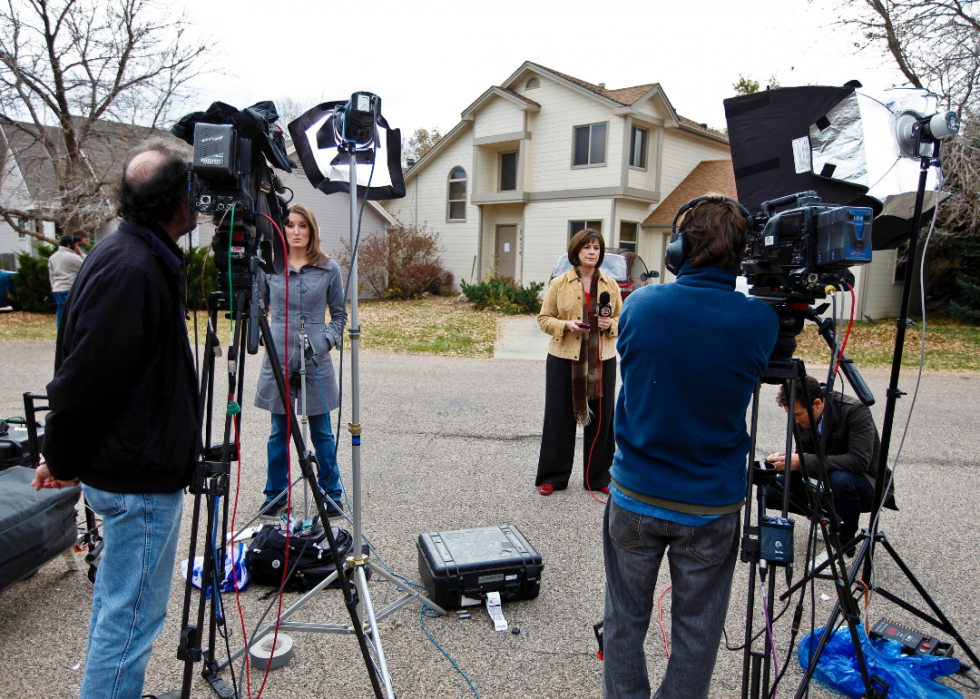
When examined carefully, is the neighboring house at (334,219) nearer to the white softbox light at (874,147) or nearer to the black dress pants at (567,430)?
the black dress pants at (567,430)

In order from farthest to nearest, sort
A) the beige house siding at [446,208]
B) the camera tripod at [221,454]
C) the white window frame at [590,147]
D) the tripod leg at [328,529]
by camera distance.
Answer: the beige house siding at [446,208] → the white window frame at [590,147] → the tripod leg at [328,529] → the camera tripod at [221,454]

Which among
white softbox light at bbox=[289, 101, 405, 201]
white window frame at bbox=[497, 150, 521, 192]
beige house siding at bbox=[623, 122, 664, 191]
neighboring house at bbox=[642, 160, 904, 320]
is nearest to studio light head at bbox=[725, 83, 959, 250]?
white softbox light at bbox=[289, 101, 405, 201]

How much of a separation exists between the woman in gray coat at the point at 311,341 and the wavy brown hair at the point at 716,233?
8.73 ft

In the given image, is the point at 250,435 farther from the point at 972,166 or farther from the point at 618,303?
the point at 972,166

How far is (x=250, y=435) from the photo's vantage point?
20.0 ft

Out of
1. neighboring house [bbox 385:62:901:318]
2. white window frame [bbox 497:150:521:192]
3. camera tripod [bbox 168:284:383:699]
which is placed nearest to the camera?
camera tripod [bbox 168:284:383:699]

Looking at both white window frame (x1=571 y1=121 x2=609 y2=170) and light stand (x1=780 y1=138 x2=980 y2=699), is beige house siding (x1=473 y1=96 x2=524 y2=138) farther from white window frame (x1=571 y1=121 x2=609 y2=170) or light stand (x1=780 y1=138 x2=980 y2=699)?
light stand (x1=780 y1=138 x2=980 y2=699)

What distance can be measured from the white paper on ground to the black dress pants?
170cm

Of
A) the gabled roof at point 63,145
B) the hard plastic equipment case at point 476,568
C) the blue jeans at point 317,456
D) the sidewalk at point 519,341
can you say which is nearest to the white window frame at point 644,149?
the sidewalk at point 519,341

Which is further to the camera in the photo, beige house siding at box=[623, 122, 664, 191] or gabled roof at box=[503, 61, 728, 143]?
beige house siding at box=[623, 122, 664, 191]

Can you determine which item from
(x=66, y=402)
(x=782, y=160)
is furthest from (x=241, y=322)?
(x=782, y=160)

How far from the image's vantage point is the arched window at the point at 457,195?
899 inches

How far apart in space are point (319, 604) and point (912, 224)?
330 cm

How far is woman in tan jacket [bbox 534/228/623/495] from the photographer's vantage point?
15.1 ft
